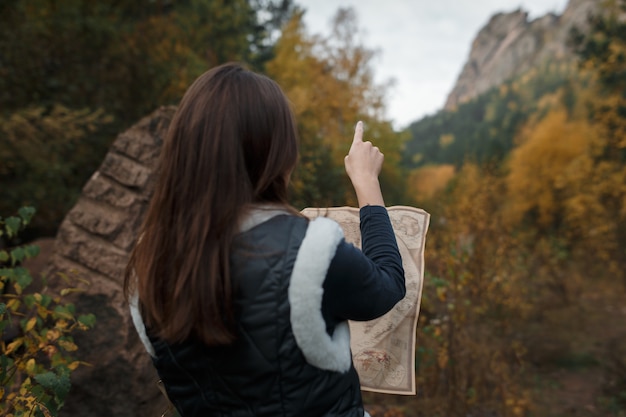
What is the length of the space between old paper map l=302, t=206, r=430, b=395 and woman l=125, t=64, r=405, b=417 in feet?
0.84

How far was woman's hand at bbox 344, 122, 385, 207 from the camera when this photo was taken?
1.29 metres

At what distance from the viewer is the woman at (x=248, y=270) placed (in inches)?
41.5

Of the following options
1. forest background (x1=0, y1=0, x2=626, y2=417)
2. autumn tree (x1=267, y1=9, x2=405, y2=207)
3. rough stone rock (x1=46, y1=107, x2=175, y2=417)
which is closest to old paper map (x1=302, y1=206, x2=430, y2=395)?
forest background (x1=0, y1=0, x2=626, y2=417)

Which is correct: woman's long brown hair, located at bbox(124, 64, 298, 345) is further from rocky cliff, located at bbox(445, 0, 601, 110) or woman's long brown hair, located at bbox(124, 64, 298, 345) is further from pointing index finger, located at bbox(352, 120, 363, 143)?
rocky cliff, located at bbox(445, 0, 601, 110)

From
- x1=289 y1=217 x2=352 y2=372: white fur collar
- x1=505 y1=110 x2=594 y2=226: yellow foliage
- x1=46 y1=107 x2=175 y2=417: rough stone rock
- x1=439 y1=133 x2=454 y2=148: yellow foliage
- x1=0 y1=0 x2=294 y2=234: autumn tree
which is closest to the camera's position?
x1=289 y1=217 x2=352 y2=372: white fur collar

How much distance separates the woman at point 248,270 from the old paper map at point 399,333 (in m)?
0.26

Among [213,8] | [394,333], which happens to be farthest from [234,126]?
[213,8]

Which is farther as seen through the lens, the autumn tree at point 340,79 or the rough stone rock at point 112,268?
the autumn tree at point 340,79

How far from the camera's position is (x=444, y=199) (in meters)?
11.0

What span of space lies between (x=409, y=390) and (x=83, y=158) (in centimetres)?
743

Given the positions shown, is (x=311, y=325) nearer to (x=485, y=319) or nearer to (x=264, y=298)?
(x=264, y=298)

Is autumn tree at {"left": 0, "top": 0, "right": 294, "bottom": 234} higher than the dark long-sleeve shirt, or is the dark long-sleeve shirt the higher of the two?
autumn tree at {"left": 0, "top": 0, "right": 294, "bottom": 234}

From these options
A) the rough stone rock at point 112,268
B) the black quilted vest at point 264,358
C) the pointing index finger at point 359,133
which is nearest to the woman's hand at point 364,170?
the pointing index finger at point 359,133

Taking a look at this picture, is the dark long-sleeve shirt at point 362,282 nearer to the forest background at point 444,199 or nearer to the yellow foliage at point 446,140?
the forest background at point 444,199
